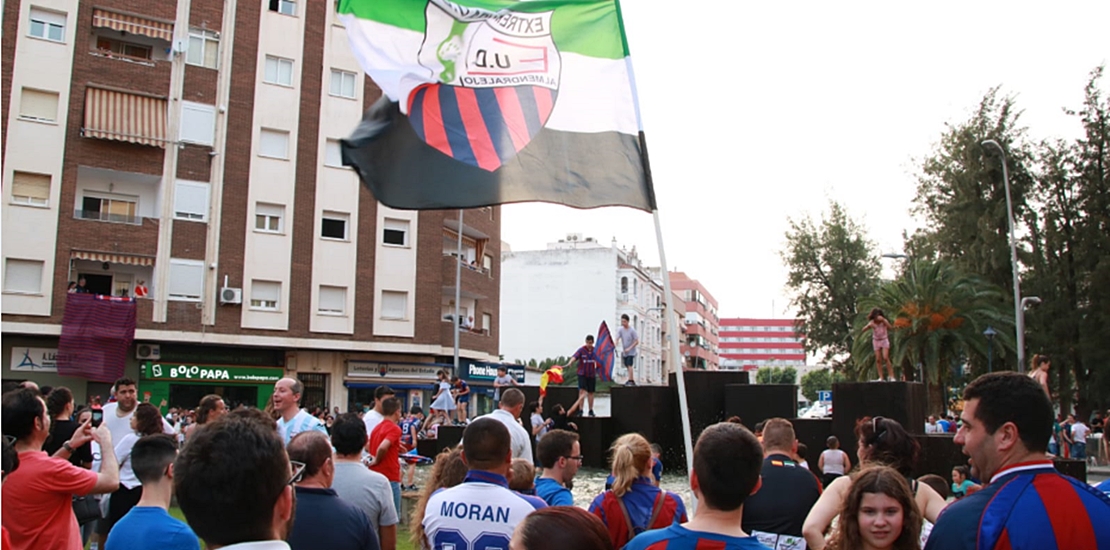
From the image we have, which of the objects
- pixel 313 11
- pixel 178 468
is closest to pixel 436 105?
pixel 178 468

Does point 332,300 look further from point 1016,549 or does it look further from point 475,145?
point 1016,549

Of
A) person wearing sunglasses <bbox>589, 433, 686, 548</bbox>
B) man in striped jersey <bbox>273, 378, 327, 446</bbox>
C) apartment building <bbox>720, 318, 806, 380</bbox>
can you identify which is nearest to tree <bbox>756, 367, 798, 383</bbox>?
apartment building <bbox>720, 318, 806, 380</bbox>

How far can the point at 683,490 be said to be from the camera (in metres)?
13.5

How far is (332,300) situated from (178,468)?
35508 millimetres

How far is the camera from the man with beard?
8.14 feet

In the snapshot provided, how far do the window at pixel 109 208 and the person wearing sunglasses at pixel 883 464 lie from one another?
33414 mm

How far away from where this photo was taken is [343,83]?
3834cm

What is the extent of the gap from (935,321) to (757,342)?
544 ft

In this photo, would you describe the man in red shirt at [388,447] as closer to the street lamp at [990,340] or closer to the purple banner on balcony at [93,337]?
the street lamp at [990,340]

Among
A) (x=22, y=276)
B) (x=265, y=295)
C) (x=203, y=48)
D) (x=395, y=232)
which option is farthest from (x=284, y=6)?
(x=22, y=276)

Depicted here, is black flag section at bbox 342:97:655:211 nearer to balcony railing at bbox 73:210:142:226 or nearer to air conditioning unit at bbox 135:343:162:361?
balcony railing at bbox 73:210:142:226

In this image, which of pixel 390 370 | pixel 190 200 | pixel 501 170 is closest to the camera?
pixel 501 170

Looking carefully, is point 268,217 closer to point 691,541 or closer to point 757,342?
point 691,541

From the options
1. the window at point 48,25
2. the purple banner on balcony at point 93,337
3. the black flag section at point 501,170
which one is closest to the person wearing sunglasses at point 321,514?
the black flag section at point 501,170
